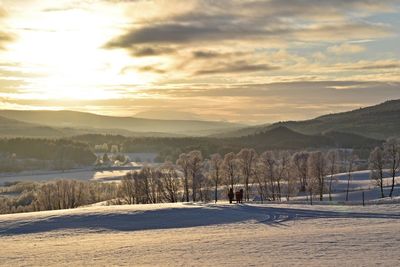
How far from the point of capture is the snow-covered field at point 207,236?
24094mm

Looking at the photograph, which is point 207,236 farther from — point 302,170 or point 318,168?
point 302,170

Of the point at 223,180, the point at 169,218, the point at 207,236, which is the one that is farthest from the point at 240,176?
the point at 207,236

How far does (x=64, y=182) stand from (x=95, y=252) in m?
89.9

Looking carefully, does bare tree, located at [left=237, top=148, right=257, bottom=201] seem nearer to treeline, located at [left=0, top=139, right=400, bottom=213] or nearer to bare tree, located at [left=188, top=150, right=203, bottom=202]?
treeline, located at [left=0, top=139, right=400, bottom=213]

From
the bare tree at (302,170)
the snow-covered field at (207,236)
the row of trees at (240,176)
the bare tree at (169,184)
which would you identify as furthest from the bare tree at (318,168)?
the snow-covered field at (207,236)

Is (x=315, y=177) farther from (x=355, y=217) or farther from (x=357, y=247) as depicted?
(x=357, y=247)

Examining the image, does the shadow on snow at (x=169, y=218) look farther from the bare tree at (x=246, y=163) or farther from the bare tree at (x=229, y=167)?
the bare tree at (x=246, y=163)

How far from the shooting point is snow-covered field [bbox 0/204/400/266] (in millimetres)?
24094

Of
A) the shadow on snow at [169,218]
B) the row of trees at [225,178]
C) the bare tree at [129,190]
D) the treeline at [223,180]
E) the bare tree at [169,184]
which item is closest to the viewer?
the shadow on snow at [169,218]

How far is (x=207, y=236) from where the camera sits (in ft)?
103

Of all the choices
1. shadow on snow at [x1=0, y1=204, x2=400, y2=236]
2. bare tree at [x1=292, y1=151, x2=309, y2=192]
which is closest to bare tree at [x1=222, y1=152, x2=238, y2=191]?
bare tree at [x1=292, y1=151, x2=309, y2=192]

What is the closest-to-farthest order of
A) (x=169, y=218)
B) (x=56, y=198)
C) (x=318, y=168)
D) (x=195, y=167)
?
(x=169, y=218) < (x=195, y=167) < (x=318, y=168) < (x=56, y=198)

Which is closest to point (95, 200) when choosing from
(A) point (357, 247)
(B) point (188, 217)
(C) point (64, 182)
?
(C) point (64, 182)

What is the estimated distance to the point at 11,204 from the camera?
4646 inches
